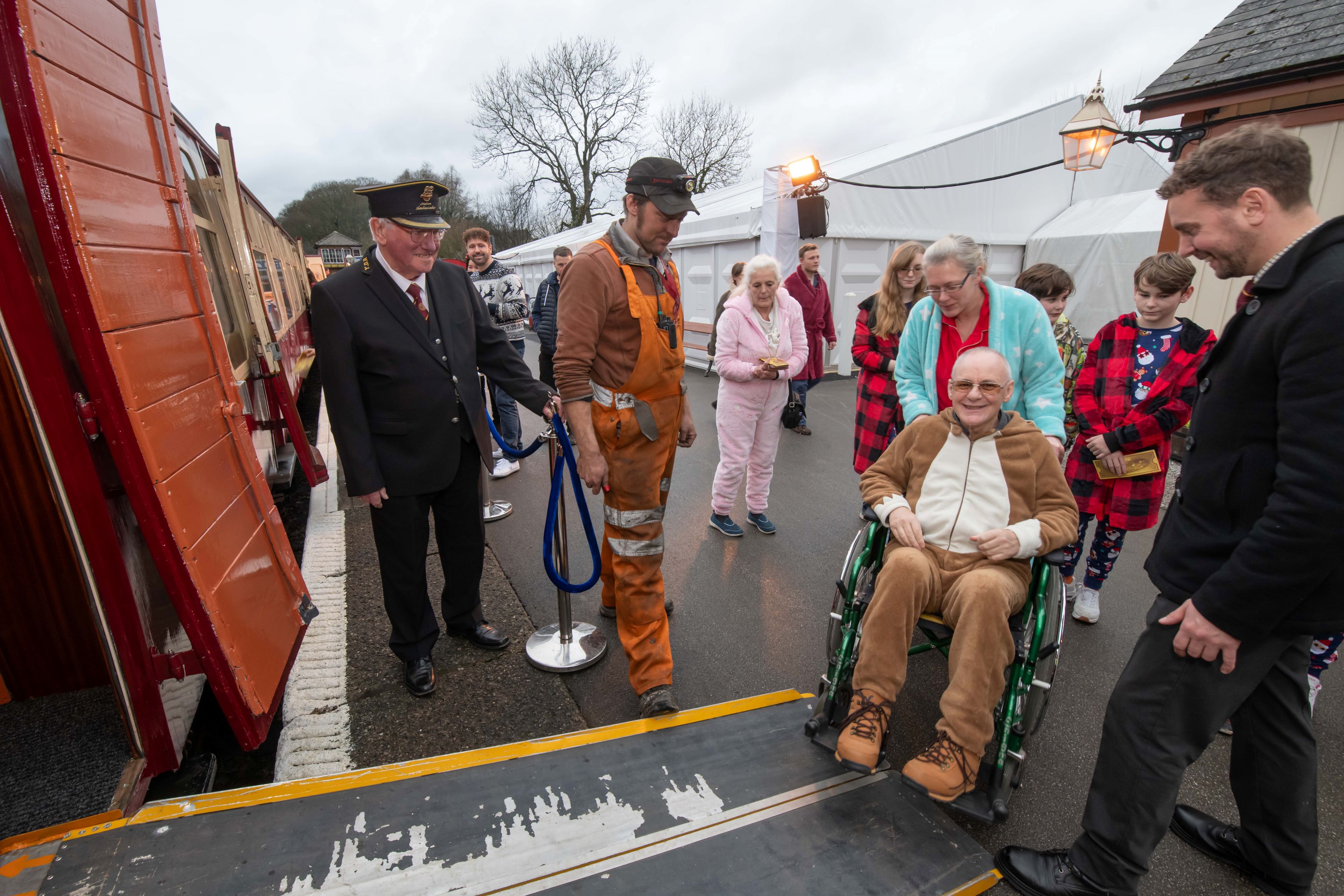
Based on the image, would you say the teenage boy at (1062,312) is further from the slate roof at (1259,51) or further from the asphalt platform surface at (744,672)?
the slate roof at (1259,51)

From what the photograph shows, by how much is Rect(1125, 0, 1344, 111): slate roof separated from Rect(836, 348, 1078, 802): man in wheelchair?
5.36 m

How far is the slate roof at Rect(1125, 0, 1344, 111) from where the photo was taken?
5004 mm

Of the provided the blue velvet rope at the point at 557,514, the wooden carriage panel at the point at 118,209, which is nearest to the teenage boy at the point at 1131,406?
the blue velvet rope at the point at 557,514

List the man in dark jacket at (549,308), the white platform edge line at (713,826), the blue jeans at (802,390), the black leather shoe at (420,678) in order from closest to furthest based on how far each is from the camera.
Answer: the white platform edge line at (713,826), the black leather shoe at (420,678), the man in dark jacket at (549,308), the blue jeans at (802,390)

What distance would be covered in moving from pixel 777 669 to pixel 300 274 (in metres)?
14.1

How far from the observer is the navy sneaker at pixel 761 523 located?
4.30m

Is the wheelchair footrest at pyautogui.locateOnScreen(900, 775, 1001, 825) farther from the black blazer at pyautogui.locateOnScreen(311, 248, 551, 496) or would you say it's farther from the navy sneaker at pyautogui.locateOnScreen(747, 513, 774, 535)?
the navy sneaker at pyautogui.locateOnScreen(747, 513, 774, 535)

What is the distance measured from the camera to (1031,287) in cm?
358

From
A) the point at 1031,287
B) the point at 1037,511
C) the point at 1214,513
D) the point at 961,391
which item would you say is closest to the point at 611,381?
the point at 961,391

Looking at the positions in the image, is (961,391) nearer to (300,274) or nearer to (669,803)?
(669,803)

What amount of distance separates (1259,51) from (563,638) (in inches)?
302

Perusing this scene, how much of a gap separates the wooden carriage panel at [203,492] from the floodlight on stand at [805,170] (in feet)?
26.2

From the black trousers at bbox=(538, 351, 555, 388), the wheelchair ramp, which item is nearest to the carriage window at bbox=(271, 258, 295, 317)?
the black trousers at bbox=(538, 351, 555, 388)

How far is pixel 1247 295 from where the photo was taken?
152 centimetres
